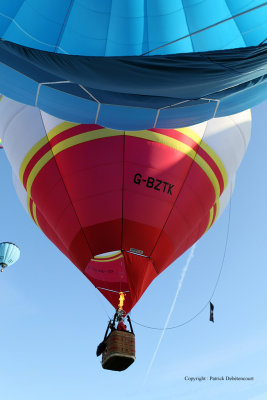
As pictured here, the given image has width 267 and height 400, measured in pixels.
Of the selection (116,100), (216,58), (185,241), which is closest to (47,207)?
(185,241)

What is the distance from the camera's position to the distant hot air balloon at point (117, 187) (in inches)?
291

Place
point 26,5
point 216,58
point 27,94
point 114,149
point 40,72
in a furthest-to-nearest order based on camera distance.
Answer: point 114,149
point 27,94
point 26,5
point 40,72
point 216,58

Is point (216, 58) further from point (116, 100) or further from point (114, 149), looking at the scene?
point (114, 149)

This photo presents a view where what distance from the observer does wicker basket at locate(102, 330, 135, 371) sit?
6.50m

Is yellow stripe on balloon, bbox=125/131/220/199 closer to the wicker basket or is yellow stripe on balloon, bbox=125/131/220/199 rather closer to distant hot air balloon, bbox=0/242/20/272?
the wicker basket

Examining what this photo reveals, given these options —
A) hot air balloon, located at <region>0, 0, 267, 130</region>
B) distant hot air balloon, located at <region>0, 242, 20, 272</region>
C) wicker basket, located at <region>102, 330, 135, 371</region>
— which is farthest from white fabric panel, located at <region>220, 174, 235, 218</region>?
distant hot air balloon, located at <region>0, 242, 20, 272</region>

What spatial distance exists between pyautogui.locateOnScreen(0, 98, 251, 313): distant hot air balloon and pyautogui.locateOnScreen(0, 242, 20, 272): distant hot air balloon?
32.5 ft

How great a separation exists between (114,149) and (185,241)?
2.48m

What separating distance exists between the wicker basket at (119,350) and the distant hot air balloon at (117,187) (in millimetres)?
949

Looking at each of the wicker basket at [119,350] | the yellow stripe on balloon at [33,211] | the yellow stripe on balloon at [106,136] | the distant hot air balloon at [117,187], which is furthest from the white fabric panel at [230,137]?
the yellow stripe on balloon at [33,211]

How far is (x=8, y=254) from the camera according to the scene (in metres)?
17.5

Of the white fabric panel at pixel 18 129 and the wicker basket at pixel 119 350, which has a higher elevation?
the white fabric panel at pixel 18 129

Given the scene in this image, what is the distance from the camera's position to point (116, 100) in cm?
515

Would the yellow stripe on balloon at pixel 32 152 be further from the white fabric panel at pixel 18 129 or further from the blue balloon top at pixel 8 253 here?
the blue balloon top at pixel 8 253
